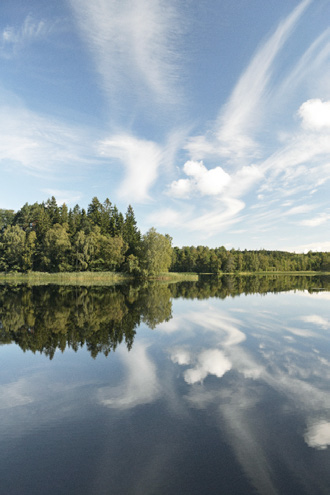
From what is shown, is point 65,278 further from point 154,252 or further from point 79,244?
point 154,252

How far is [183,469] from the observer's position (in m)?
5.62

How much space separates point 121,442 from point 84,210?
3832 inches

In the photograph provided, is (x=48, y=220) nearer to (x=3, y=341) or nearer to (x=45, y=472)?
(x=3, y=341)

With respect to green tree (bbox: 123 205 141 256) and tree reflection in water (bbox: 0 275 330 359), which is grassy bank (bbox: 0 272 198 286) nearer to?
green tree (bbox: 123 205 141 256)

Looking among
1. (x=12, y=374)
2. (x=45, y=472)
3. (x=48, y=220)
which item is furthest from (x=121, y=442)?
(x=48, y=220)

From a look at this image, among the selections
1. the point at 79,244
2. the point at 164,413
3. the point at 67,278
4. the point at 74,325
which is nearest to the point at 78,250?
the point at 79,244

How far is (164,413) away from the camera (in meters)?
→ 7.90

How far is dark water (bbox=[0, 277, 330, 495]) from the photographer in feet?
17.9

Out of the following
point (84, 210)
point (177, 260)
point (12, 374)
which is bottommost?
point (12, 374)

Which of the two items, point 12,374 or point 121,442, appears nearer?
point 121,442

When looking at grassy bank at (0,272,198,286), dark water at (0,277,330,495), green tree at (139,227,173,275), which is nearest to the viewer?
dark water at (0,277,330,495)

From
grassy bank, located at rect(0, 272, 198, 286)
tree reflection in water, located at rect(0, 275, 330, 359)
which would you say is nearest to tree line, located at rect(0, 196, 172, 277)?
grassy bank, located at rect(0, 272, 198, 286)

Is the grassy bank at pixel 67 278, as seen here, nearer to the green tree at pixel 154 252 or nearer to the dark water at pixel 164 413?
the green tree at pixel 154 252

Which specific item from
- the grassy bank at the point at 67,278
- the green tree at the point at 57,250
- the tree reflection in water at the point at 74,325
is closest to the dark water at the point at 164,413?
the tree reflection in water at the point at 74,325
